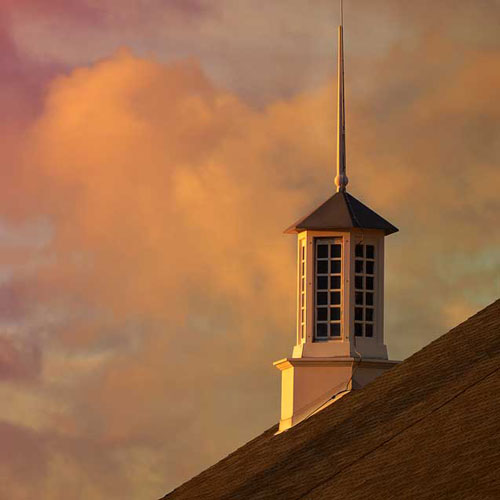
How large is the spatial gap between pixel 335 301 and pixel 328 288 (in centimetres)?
24

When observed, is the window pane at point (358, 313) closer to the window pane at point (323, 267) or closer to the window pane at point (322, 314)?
the window pane at point (322, 314)

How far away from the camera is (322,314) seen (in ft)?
94.0

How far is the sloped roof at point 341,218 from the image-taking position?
28.5 meters

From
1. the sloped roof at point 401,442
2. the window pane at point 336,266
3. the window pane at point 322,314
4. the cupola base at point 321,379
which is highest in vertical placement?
the window pane at point 336,266

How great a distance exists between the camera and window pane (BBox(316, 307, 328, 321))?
2862 cm

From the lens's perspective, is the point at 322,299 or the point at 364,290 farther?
the point at 364,290

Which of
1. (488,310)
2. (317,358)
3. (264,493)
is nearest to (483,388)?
(264,493)

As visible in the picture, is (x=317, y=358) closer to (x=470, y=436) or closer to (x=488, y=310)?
(x=488, y=310)

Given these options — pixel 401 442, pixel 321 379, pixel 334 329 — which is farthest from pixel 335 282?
pixel 401 442

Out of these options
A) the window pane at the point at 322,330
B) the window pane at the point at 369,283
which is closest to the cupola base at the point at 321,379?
the window pane at the point at 322,330

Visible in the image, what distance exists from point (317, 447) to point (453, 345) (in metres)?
2.46

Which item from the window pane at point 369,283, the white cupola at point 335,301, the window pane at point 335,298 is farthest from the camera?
the window pane at point 369,283

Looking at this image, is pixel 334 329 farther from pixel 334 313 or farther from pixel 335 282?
pixel 335 282

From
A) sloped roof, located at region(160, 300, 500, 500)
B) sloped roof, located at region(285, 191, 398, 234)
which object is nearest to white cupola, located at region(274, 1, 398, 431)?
sloped roof, located at region(285, 191, 398, 234)
